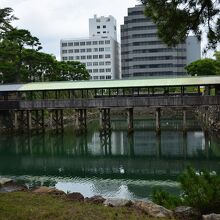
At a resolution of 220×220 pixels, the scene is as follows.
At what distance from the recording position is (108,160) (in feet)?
96.9

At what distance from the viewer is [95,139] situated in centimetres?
4031

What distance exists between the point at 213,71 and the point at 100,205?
66722 millimetres

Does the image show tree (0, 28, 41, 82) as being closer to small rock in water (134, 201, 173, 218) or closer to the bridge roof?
the bridge roof

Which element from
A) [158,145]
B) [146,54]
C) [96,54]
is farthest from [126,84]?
[96,54]

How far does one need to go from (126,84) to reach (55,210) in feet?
101

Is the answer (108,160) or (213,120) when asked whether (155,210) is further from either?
(213,120)

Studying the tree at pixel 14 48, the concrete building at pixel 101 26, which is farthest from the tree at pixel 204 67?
the concrete building at pixel 101 26

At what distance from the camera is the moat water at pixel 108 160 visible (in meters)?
21.0

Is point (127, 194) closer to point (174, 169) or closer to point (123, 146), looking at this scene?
point (174, 169)

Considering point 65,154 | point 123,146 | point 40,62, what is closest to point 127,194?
point 65,154

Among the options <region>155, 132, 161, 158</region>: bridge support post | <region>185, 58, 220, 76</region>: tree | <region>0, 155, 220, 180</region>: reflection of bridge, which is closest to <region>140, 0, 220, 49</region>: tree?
<region>0, 155, 220, 180</region>: reflection of bridge

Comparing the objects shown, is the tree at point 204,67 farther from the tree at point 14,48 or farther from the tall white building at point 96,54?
the tall white building at point 96,54

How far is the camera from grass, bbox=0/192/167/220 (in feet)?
31.8

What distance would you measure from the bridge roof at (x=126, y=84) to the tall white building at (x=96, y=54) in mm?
93790
